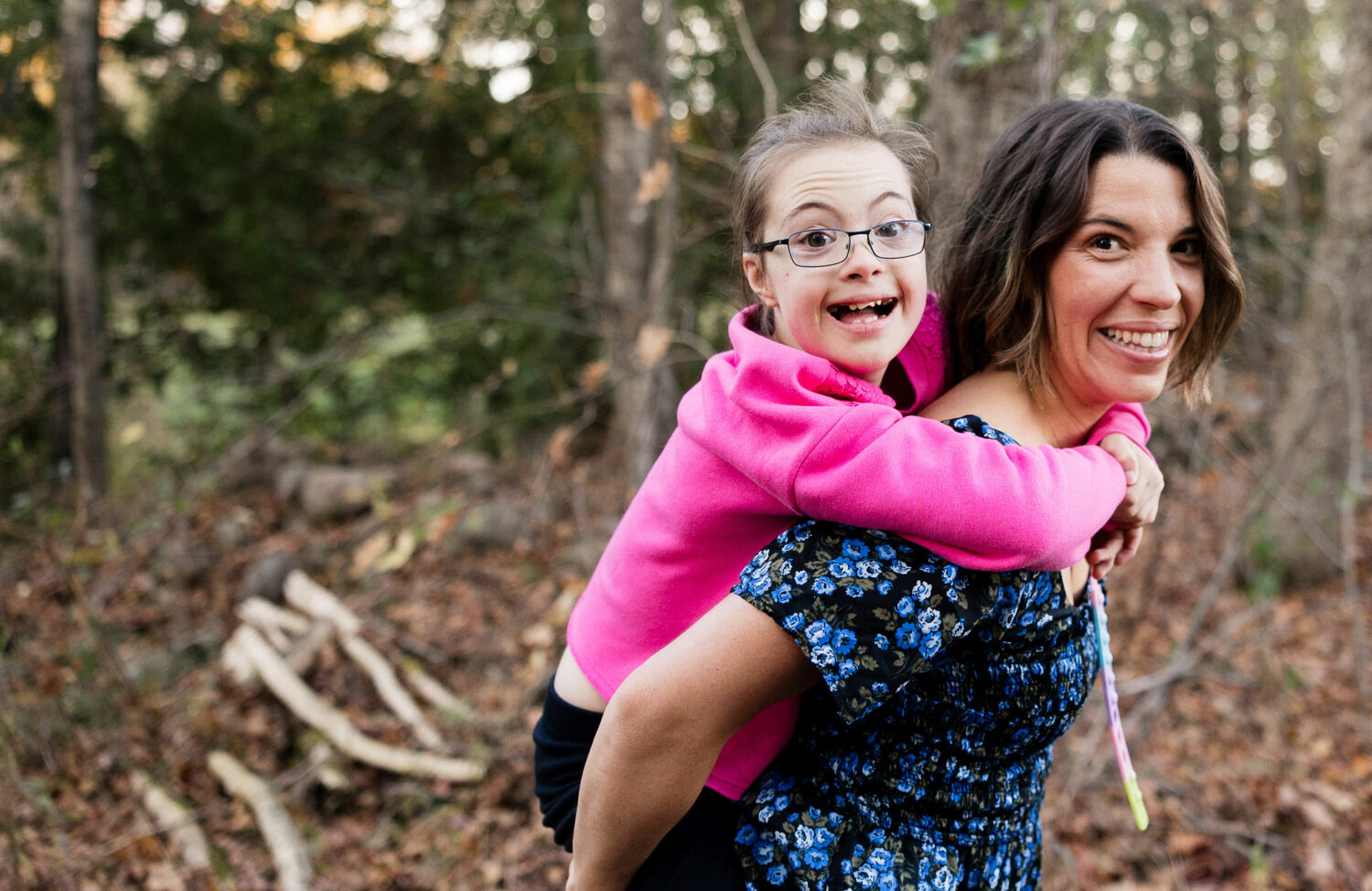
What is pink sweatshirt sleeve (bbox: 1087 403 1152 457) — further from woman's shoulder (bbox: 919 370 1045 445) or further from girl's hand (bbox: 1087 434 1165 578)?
woman's shoulder (bbox: 919 370 1045 445)

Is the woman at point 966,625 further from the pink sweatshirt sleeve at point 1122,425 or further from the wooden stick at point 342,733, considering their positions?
the wooden stick at point 342,733

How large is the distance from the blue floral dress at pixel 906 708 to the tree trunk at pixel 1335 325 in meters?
3.95

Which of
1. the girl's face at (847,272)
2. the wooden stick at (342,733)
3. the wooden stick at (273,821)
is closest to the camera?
the girl's face at (847,272)

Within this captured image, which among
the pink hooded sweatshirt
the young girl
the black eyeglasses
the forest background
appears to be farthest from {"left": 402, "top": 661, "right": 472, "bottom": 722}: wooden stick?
the black eyeglasses

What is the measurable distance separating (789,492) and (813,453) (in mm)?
60

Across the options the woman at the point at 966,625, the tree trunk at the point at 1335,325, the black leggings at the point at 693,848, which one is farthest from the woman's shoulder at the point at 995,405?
the tree trunk at the point at 1335,325

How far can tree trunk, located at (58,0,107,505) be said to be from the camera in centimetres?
754

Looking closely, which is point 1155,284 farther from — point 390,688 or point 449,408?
point 449,408

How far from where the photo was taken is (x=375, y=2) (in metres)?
8.42

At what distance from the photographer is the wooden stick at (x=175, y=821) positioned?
3600mm

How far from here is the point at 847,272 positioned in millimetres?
1285

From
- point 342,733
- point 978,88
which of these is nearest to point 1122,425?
point 978,88

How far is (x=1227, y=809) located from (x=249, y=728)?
4.55m

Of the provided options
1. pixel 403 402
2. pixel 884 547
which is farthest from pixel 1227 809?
pixel 403 402
